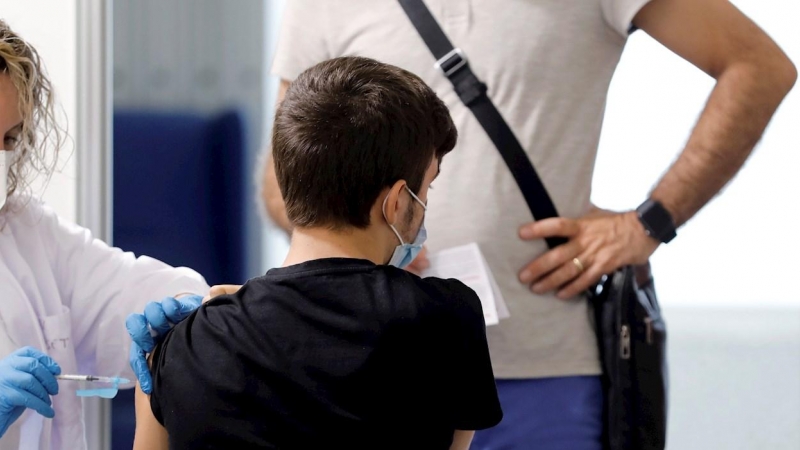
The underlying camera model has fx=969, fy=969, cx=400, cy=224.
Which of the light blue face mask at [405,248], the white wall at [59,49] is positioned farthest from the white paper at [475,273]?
the white wall at [59,49]

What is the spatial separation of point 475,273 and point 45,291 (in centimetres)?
66

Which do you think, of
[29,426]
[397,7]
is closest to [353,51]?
[397,7]

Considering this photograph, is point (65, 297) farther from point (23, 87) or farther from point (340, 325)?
point (340, 325)

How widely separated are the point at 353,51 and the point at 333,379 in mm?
751

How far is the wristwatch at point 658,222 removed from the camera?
5.17ft

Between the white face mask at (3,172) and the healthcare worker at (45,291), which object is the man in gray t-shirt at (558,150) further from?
the white face mask at (3,172)

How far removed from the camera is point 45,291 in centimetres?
150

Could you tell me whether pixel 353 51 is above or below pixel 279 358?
above

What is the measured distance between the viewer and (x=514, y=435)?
4.95 ft

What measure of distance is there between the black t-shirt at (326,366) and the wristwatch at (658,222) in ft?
2.04

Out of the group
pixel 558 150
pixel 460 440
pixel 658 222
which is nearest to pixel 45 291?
pixel 460 440

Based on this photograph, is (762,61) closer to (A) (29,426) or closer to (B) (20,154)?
(B) (20,154)

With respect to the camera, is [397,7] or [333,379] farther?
[397,7]

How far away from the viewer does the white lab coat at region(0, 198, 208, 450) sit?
1.43 metres
